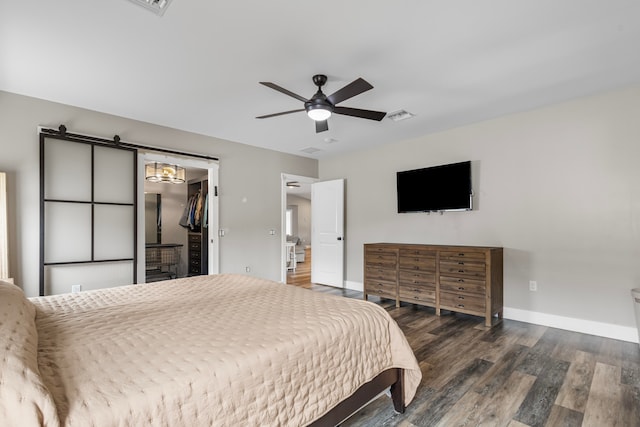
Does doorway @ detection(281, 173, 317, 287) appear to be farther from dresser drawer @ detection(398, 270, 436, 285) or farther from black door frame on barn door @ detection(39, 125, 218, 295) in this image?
black door frame on barn door @ detection(39, 125, 218, 295)

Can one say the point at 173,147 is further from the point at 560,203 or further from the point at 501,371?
the point at 560,203

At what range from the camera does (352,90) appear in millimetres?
2318

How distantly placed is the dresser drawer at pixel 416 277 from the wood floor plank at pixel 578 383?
1.53 m

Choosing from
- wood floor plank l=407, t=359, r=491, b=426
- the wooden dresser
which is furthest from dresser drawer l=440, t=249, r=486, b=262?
wood floor plank l=407, t=359, r=491, b=426

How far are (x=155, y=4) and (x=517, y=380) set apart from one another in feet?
11.4

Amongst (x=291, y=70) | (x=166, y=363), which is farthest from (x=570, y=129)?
(x=166, y=363)

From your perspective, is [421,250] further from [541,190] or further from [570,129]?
[570,129]

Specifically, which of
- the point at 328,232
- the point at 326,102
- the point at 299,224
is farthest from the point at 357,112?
the point at 299,224

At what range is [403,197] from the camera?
15.2 ft

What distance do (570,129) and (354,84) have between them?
267cm

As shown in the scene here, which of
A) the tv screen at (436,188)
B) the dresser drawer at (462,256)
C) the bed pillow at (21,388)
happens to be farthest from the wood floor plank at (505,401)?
the tv screen at (436,188)

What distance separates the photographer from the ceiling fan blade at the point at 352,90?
219 cm

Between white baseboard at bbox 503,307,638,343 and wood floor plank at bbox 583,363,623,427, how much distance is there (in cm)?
83

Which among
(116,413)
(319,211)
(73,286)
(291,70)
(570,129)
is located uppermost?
(291,70)
